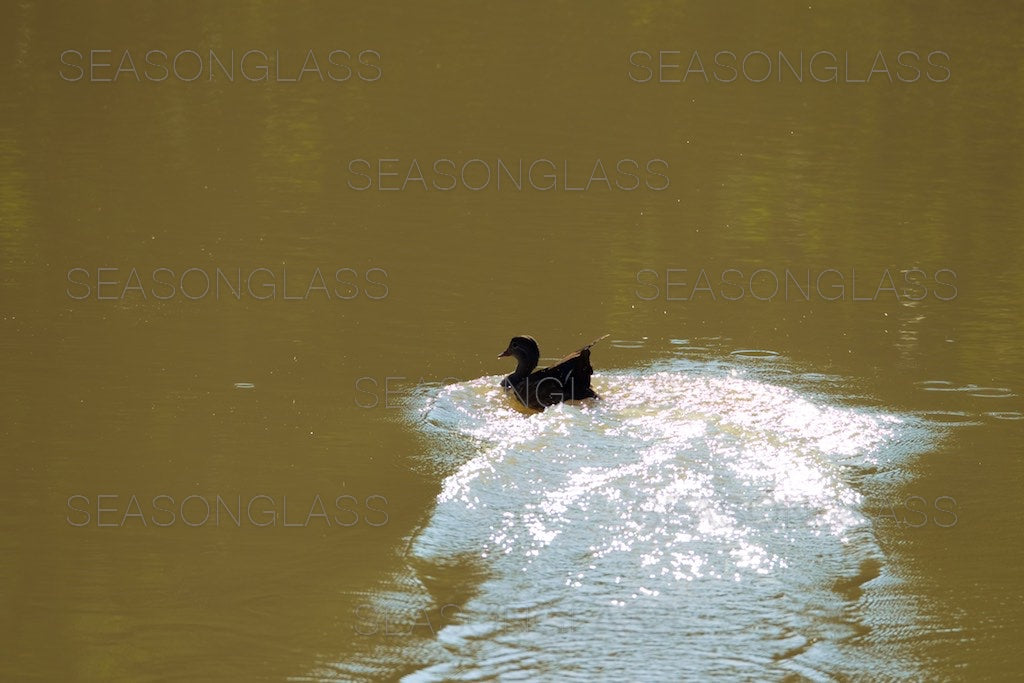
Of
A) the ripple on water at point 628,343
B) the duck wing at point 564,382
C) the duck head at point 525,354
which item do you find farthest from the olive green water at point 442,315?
the duck head at point 525,354

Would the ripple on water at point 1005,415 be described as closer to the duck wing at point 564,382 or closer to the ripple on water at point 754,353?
the ripple on water at point 754,353

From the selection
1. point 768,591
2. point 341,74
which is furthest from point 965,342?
point 341,74

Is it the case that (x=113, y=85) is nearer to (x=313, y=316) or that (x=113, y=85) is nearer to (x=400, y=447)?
(x=313, y=316)

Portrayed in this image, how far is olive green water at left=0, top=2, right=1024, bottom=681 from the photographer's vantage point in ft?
21.5

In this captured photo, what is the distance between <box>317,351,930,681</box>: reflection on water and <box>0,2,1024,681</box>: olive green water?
4 cm

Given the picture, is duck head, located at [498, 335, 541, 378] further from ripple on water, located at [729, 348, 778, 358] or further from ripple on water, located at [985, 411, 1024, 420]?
A: ripple on water, located at [985, 411, 1024, 420]

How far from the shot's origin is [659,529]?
7250mm

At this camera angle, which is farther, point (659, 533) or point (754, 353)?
point (754, 353)

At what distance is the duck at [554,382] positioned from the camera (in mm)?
9070

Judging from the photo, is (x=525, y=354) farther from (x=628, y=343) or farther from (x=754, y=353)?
(x=754, y=353)

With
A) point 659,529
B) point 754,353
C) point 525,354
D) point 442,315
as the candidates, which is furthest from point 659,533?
point 442,315

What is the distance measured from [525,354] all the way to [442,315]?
5.98ft

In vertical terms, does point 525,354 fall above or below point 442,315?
below

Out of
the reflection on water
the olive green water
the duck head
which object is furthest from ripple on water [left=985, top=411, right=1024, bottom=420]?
the duck head
